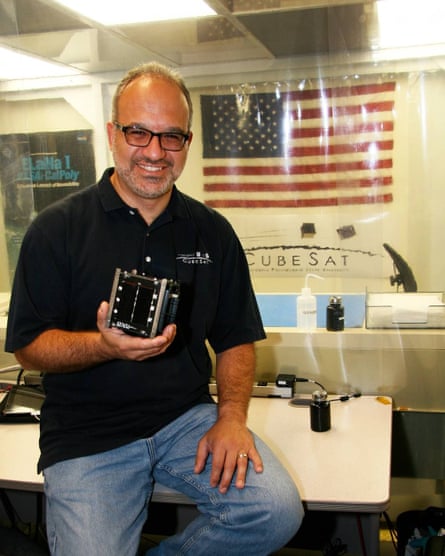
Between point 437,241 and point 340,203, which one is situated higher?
point 340,203

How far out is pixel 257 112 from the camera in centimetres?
274

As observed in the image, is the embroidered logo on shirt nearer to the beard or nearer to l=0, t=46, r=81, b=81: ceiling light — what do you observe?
the beard

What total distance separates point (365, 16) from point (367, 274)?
3.30ft

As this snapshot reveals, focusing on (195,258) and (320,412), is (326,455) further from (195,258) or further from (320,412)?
(195,258)

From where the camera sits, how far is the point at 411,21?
2.26 metres

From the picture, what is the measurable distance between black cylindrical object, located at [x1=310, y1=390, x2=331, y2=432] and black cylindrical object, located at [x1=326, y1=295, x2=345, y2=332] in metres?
0.47

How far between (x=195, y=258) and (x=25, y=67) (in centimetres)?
171

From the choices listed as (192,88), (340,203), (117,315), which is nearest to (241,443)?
(117,315)

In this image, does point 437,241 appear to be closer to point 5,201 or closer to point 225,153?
point 225,153

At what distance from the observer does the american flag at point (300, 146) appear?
93.7 inches

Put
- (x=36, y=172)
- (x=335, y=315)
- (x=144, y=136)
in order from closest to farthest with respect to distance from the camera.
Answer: (x=144, y=136)
(x=335, y=315)
(x=36, y=172)

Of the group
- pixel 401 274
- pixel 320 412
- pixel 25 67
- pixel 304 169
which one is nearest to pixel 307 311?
pixel 401 274

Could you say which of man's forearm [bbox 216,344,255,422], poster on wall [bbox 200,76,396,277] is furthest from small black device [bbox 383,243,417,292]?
man's forearm [bbox 216,344,255,422]

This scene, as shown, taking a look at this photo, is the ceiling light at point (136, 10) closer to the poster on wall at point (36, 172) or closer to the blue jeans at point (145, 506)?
the poster on wall at point (36, 172)
